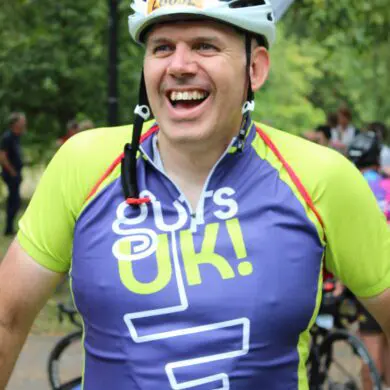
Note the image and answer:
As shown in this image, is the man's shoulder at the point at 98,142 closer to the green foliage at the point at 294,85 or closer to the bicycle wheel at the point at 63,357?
the bicycle wheel at the point at 63,357

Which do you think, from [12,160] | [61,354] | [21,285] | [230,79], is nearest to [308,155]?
[230,79]

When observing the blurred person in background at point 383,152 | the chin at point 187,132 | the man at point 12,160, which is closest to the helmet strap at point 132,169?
the chin at point 187,132

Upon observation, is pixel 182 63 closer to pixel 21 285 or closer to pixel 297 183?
pixel 297 183

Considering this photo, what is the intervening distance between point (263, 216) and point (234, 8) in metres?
0.50

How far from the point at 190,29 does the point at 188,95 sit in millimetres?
164

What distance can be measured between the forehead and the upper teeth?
14 cm

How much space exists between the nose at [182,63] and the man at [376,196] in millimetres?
4325

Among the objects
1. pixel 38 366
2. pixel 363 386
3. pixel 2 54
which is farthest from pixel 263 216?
pixel 2 54

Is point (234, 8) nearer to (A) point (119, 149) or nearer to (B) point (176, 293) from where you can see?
(A) point (119, 149)

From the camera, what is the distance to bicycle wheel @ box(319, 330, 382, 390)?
22.0ft

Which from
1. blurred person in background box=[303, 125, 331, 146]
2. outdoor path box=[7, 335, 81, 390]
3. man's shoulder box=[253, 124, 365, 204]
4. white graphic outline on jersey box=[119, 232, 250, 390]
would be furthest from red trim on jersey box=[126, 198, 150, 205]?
blurred person in background box=[303, 125, 331, 146]

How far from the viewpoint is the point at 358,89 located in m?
34.7

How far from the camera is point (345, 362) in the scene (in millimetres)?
7105

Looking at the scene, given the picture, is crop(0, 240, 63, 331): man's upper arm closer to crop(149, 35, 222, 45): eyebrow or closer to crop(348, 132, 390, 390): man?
crop(149, 35, 222, 45): eyebrow
